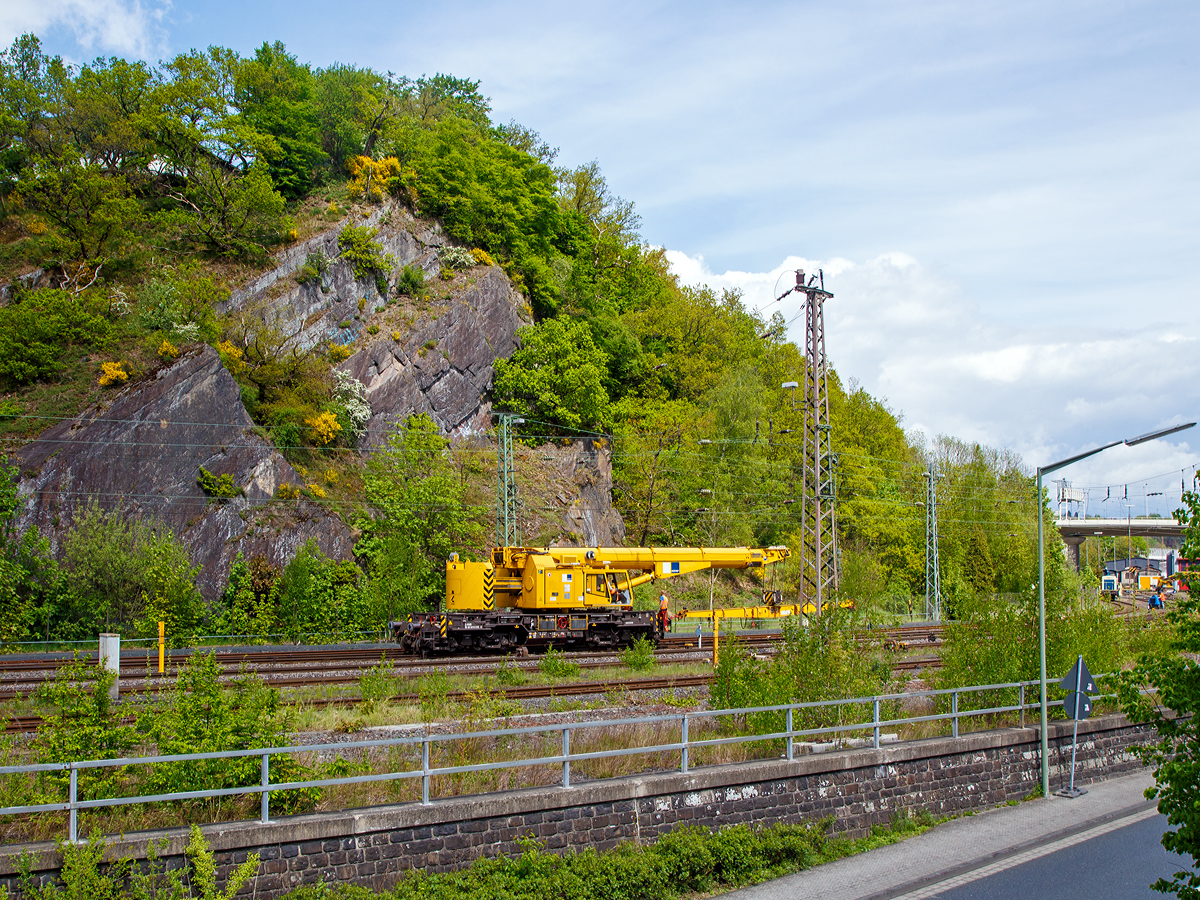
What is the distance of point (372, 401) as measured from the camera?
47906mm

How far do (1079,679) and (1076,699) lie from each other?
381 millimetres

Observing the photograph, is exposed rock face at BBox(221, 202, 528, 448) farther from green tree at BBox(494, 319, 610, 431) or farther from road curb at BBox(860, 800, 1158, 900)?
road curb at BBox(860, 800, 1158, 900)

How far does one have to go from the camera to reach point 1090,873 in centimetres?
1178

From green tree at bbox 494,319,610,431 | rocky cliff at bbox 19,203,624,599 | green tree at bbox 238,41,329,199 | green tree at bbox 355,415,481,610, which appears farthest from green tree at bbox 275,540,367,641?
green tree at bbox 238,41,329,199

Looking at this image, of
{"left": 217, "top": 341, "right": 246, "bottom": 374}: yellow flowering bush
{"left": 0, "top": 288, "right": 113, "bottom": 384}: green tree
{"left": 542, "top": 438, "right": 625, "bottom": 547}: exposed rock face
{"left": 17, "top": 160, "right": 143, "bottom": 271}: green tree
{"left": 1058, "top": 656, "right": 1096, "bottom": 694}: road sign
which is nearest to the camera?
{"left": 1058, "top": 656, "right": 1096, "bottom": 694}: road sign

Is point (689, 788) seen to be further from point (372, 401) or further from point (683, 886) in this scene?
point (372, 401)

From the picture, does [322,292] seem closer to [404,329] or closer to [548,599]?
[404,329]

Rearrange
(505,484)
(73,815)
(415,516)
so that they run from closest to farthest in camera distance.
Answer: (73,815) < (505,484) < (415,516)

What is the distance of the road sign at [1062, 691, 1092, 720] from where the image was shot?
1584cm

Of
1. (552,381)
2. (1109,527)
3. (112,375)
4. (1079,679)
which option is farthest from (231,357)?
(1109,527)

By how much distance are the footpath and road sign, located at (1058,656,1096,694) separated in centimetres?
194

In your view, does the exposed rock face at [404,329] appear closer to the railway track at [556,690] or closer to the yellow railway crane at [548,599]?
the yellow railway crane at [548,599]

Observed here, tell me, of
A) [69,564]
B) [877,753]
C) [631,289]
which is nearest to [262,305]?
[69,564]

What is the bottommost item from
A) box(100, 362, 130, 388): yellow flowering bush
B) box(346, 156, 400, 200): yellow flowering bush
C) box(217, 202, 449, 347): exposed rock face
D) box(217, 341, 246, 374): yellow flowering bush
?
box(100, 362, 130, 388): yellow flowering bush
